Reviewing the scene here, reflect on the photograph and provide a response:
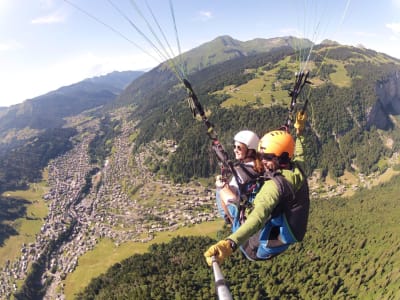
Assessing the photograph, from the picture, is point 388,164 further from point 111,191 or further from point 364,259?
point 111,191

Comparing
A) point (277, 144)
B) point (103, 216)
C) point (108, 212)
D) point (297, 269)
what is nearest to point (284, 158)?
point (277, 144)

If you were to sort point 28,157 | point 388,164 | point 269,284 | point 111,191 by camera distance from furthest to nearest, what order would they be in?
point 28,157 < point 111,191 < point 388,164 < point 269,284

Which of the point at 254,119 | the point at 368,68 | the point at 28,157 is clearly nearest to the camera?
the point at 254,119

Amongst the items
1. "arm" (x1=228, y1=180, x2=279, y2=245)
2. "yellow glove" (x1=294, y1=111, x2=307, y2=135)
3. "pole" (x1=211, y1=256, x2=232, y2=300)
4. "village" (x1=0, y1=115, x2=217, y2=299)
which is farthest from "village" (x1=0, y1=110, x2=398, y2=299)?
"pole" (x1=211, y1=256, x2=232, y2=300)

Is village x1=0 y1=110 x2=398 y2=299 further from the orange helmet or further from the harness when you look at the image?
the orange helmet

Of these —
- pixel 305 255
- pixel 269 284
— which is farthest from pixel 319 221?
pixel 269 284

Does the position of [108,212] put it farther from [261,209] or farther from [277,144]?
[261,209]

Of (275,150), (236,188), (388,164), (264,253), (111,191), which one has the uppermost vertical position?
(275,150)

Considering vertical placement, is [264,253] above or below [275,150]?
below

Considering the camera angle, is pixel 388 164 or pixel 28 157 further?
pixel 28 157
